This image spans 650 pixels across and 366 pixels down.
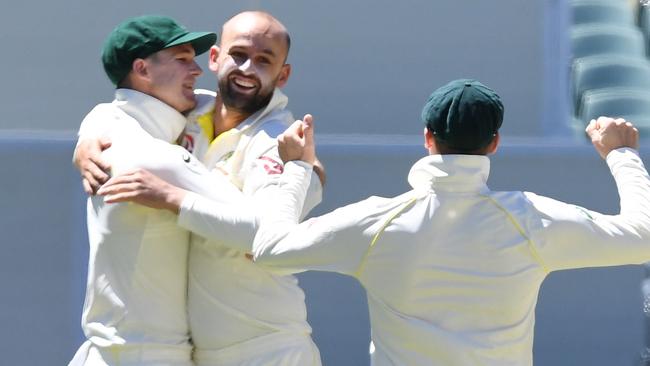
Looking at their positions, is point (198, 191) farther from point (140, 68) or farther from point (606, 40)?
point (606, 40)

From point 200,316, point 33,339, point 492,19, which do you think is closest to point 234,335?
point 200,316

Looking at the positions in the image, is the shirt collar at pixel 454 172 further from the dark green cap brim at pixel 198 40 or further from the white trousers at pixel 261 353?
the dark green cap brim at pixel 198 40

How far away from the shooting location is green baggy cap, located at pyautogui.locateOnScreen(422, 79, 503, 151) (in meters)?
3.04

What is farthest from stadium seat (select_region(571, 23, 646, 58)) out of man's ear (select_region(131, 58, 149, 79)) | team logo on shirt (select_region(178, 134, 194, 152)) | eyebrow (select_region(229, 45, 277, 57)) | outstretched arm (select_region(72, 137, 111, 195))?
outstretched arm (select_region(72, 137, 111, 195))

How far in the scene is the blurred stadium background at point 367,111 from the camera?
16.8 ft

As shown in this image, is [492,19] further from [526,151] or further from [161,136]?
[161,136]

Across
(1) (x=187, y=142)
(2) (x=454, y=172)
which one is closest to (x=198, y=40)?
(1) (x=187, y=142)

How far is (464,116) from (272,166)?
61 centimetres

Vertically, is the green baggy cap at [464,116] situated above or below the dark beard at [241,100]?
above

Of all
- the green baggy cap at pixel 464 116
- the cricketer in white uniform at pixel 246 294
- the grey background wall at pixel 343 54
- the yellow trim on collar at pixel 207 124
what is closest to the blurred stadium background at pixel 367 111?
the grey background wall at pixel 343 54

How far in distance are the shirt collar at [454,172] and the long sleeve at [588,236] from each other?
0.45ft

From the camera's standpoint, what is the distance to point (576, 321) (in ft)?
16.9

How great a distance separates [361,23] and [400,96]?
304mm

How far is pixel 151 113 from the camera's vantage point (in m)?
3.59
